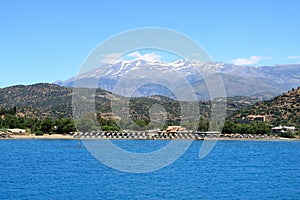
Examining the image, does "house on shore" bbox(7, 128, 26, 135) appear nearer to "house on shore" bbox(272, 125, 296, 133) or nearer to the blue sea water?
"house on shore" bbox(272, 125, 296, 133)

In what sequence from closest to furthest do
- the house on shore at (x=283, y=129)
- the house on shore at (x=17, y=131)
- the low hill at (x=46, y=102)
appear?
the low hill at (x=46, y=102), the house on shore at (x=17, y=131), the house on shore at (x=283, y=129)

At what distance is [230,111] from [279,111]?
26.5 meters

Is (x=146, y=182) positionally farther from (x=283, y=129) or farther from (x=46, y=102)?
(x=46, y=102)

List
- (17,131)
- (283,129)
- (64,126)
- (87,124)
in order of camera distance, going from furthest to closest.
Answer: (283,129), (17,131), (64,126), (87,124)

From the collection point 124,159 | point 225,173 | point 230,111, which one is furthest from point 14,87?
point 225,173

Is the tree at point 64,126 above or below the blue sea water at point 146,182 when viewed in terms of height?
above

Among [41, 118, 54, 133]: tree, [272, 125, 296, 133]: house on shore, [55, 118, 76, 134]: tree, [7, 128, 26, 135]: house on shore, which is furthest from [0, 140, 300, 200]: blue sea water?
[272, 125, 296, 133]: house on shore

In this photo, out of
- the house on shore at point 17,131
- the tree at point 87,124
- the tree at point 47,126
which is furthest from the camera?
the house on shore at point 17,131

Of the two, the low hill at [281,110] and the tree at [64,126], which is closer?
the tree at [64,126]

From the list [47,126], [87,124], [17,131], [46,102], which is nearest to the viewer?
[87,124]

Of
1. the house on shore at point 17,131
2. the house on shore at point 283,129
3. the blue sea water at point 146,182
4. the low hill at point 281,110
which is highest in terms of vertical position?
the low hill at point 281,110

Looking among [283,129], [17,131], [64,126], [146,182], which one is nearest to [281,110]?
[283,129]

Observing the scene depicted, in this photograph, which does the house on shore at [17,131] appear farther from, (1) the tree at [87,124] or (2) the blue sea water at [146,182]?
(2) the blue sea water at [146,182]

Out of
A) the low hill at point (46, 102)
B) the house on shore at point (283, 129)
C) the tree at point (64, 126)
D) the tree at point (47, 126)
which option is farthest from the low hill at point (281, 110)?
the tree at point (47, 126)
